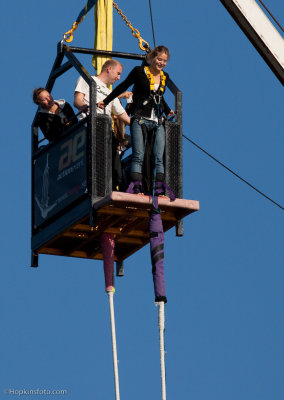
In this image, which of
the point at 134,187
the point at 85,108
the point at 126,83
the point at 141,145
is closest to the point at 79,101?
the point at 85,108

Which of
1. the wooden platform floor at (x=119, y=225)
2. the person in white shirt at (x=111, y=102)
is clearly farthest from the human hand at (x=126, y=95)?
the wooden platform floor at (x=119, y=225)

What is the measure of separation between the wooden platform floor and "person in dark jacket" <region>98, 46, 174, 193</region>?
37cm

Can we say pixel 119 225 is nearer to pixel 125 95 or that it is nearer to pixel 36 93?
pixel 125 95

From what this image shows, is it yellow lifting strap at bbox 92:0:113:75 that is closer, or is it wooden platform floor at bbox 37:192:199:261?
wooden platform floor at bbox 37:192:199:261

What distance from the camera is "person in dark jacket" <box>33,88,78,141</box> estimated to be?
30531 mm

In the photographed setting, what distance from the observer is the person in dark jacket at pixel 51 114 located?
30.5m

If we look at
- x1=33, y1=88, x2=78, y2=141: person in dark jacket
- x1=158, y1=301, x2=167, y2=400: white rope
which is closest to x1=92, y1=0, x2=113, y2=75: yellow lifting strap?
x1=33, y1=88, x2=78, y2=141: person in dark jacket

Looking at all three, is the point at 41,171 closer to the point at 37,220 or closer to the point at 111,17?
the point at 37,220

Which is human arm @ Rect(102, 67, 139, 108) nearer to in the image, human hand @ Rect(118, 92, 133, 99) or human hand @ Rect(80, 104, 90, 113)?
human hand @ Rect(80, 104, 90, 113)

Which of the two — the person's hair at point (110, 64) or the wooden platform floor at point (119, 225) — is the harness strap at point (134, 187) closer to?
the wooden platform floor at point (119, 225)

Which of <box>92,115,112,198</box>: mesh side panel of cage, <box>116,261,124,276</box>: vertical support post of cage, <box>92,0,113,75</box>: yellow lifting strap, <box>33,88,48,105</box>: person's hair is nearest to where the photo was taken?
<box>92,115,112,198</box>: mesh side panel of cage

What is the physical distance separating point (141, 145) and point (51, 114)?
1.96m

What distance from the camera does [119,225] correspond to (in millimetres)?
30297

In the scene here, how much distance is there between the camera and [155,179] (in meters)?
29.4
